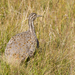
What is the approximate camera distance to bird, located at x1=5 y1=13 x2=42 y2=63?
3596mm

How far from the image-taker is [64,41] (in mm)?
4301

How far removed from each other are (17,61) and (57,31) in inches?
A: 65.6

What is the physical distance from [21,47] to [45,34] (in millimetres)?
958

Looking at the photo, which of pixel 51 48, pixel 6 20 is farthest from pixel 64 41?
pixel 6 20

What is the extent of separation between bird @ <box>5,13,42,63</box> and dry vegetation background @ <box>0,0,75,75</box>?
0.44 ft

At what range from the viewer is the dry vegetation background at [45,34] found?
3398 millimetres

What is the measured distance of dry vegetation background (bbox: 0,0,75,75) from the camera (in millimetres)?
3398

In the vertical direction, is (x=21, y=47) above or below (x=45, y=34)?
below

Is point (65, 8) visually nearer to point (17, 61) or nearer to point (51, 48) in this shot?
point (51, 48)

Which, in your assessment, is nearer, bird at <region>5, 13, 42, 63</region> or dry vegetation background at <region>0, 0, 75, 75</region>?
dry vegetation background at <region>0, 0, 75, 75</region>

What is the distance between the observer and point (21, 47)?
12.4ft

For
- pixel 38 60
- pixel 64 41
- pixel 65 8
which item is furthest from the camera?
pixel 65 8

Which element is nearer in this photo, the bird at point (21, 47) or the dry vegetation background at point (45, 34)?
the dry vegetation background at point (45, 34)

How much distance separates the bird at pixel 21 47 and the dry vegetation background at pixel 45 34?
135 millimetres
